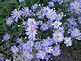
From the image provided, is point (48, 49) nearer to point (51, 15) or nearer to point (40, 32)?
point (40, 32)

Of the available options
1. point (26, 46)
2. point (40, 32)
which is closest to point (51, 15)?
point (40, 32)

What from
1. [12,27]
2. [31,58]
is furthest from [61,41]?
[12,27]

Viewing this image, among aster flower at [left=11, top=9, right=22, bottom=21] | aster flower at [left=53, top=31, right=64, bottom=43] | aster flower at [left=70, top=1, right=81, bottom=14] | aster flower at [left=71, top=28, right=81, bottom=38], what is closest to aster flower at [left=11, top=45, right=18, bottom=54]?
aster flower at [left=11, top=9, right=22, bottom=21]

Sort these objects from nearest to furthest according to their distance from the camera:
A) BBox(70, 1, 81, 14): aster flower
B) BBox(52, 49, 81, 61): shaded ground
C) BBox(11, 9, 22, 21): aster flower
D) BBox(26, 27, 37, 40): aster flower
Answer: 1. BBox(26, 27, 37, 40): aster flower
2. BBox(11, 9, 22, 21): aster flower
3. BBox(52, 49, 81, 61): shaded ground
4. BBox(70, 1, 81, 14): aster flower

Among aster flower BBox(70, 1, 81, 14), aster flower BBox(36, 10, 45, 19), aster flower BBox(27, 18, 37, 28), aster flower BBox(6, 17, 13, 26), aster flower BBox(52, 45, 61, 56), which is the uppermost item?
aster flower BBox(70, 1, 81, 14)

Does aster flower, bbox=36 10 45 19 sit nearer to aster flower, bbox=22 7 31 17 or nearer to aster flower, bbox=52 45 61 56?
aster flower, bbox=22 7 31 17

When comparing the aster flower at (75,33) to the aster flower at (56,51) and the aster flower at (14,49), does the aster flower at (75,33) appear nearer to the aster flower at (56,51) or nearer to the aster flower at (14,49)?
the aster flower at (56,51)

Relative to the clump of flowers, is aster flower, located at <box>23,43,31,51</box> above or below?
below

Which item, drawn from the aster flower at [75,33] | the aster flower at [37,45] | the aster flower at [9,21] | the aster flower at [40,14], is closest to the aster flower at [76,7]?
the aster flower at [75,33]

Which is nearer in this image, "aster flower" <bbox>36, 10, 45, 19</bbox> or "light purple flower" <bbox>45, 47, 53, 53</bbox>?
"light purple flower" <bbox>45, 47, 53, 53</bbox>

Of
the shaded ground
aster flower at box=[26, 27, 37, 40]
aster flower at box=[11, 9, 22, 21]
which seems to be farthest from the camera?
the shaded ground
